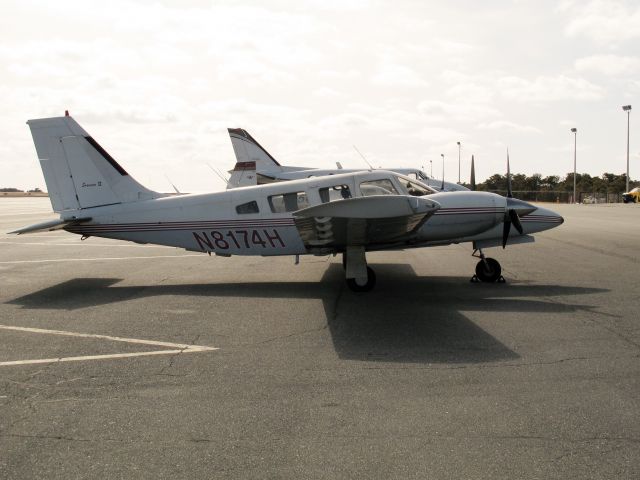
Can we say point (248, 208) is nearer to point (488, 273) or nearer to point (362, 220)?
point (362, 220)

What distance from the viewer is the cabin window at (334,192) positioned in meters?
12.9

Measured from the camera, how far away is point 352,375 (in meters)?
6.51

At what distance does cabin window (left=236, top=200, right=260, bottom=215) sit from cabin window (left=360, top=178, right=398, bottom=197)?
2306 millimetres

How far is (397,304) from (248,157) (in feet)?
101

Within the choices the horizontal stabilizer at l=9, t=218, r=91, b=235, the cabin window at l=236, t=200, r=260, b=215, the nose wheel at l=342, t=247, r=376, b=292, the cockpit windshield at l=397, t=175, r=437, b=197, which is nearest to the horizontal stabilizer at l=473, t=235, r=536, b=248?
the cockpit windshield at l=397, t=175, r=437, b=197

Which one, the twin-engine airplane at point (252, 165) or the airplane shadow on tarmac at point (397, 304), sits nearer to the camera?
the airplane shadow on tarmac at point (397, 304)

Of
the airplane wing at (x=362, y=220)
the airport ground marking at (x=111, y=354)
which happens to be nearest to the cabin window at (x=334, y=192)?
the airplane wing at (x=362, y=220)

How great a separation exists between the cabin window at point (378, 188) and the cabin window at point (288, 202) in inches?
48.3

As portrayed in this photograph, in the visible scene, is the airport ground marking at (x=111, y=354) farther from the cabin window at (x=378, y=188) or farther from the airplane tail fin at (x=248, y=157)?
the airplane tail fin at (x=248, y=157)

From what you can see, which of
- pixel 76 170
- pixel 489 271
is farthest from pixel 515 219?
pixel 76 170

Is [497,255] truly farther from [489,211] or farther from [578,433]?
[578,433]

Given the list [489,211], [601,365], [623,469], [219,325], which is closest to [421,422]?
[623,469]

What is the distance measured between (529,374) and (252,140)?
115ft

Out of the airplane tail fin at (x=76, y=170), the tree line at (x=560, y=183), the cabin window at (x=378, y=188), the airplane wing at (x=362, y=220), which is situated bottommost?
the tree line at (x=560, y=183)
